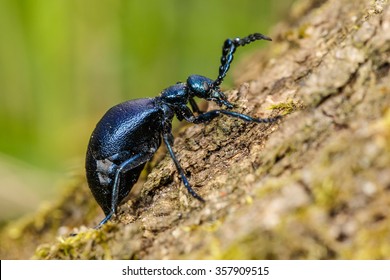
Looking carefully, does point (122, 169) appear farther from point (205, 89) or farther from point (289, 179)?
point (289, 179)

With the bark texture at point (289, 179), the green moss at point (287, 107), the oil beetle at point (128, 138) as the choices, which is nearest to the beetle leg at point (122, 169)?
the oil beetle at point (128, 138)

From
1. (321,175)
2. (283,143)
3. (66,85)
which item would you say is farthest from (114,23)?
(321,175)

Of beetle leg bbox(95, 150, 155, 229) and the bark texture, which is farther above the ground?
beetle leg bbox(95, 150, 155, 229)

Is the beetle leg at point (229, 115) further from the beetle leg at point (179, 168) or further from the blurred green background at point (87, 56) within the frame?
the blurred green background at point (87, 56)

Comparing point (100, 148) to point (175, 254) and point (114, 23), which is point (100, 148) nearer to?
point (175, 254)

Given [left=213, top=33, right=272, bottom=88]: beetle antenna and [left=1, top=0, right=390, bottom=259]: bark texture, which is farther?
[left=213, top=33, right=272, bottom=88]: beetle antenna

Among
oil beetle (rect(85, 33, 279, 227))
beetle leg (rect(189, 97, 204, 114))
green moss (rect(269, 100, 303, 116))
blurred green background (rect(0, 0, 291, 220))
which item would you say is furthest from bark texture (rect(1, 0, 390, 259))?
blurred green background (rect(0, 0, 291, 220))

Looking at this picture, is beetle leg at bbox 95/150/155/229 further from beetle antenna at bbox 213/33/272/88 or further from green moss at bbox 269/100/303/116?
green moss at bbox 269/100/303/116
